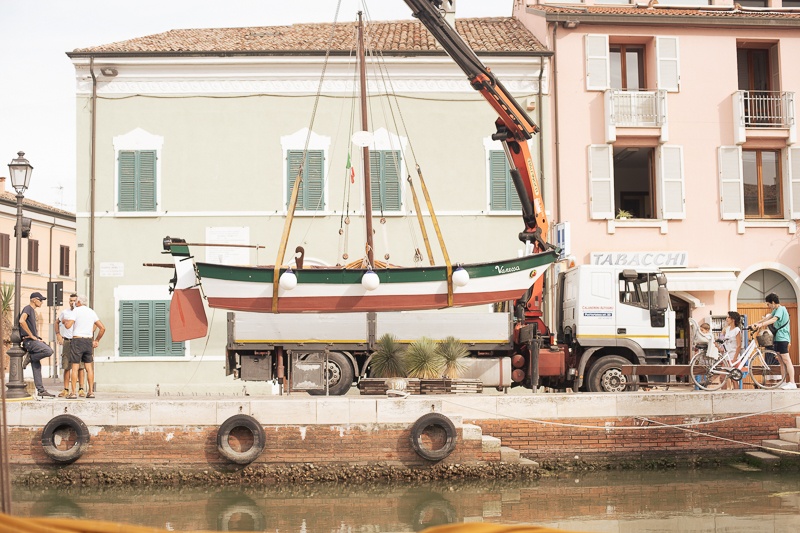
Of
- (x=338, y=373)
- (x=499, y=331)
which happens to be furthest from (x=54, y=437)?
(x=499, y=331)

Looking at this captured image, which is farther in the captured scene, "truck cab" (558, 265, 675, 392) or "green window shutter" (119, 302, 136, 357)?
"green window shutter" (119, 302, 136, 357)

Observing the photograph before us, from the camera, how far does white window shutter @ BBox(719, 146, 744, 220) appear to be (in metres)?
22.9

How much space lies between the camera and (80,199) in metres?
22.3

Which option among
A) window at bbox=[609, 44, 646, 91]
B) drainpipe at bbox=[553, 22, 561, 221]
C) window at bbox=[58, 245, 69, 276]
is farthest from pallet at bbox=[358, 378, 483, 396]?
window at bbox=[58, 245, 69, 276]

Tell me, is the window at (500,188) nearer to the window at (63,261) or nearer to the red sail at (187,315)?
the red sail at (187,315)

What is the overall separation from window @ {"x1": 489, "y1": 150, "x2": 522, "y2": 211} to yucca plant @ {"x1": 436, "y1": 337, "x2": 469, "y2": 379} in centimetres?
726

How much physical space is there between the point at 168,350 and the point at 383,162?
21.6 feet

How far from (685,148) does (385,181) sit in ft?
23.8

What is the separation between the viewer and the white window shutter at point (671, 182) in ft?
74.7

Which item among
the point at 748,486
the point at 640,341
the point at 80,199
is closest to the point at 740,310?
the point at 640,341

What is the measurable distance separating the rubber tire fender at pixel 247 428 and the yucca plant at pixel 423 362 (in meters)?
3.13

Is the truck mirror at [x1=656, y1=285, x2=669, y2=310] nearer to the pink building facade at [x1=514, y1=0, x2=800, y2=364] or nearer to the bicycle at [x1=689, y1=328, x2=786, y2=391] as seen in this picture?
the bicycle at [x1=689, y1=328, x2=786, y2=391]

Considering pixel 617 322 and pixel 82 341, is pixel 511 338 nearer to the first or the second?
pixel 617 322

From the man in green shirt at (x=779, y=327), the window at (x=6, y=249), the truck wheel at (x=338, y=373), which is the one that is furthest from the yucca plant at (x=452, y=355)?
the window at (x=6, y=249)
